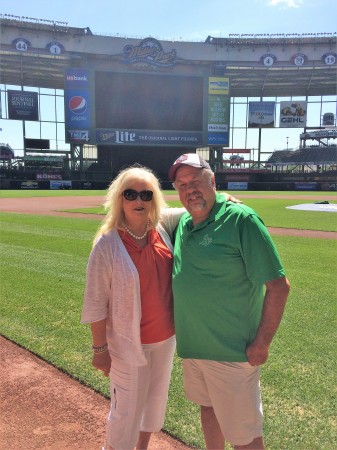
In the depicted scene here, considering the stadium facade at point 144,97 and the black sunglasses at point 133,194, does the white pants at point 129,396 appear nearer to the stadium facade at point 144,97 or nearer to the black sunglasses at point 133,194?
the black sunglasses at point 133,194

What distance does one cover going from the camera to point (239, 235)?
2102 millimetres

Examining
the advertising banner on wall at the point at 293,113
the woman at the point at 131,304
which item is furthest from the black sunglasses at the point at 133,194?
the advertising banner on wall at the point at 293,113

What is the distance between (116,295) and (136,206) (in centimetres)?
57

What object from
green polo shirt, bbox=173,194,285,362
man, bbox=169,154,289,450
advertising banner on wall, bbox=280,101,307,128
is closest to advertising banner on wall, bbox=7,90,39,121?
advertising banner on wall, bbox=280,101,307,128

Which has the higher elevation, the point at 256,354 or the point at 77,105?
the point at 77,105

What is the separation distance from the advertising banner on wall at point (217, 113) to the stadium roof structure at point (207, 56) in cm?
549

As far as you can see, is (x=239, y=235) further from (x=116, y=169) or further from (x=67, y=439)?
(x=116, y=169)

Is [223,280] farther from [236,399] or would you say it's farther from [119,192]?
[119,192]

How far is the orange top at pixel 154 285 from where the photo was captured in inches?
91.2

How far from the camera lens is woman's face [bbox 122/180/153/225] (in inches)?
94.2

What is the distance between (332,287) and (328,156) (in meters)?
64.8

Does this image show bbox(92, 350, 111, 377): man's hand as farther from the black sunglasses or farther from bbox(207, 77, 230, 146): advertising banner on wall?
bbox(207, 77, 230, 146): advertising banner on wall

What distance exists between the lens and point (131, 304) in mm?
2246

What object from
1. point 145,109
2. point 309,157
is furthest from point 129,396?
point 309,157
